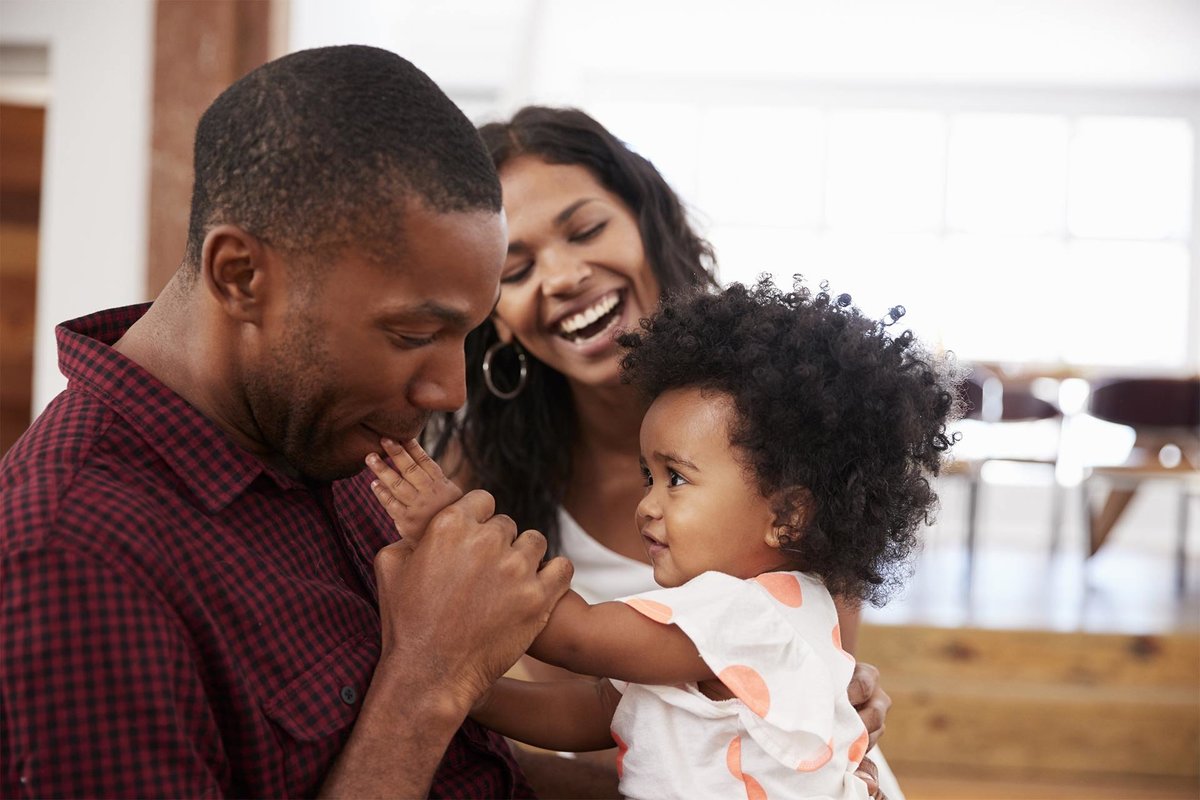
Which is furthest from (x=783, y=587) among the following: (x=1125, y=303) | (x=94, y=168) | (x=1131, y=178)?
(x=1131, y=178)

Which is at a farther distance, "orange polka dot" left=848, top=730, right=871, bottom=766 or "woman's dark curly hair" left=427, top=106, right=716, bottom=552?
"woman's dark curly hair" left=427, top=106, right=716, bottom=552

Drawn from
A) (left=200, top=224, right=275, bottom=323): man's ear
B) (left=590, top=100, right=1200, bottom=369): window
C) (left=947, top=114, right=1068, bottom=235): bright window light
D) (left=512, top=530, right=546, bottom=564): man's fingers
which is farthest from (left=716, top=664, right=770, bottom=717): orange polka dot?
(left=947, top=114, right=1068, bottom=235): bright window light

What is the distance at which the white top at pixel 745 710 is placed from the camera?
1241 millimetres

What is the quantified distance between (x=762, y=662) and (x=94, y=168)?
7.83ft

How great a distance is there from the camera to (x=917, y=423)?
1452 mm

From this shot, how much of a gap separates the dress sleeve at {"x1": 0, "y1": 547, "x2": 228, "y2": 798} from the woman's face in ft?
4.22

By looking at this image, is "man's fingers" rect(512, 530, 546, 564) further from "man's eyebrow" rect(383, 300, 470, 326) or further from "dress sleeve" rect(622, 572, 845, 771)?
"man's eyebrow" rect(383, 300, 470, 326)

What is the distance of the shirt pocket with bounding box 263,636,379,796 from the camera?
1021 mm

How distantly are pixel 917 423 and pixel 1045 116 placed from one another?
9.70 metres

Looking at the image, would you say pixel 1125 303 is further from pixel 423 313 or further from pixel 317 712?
pixel 317 712

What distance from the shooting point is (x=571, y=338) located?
7.07 ft

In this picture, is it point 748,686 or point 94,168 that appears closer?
point 748,686

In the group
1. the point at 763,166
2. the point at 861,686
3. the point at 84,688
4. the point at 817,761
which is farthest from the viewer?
the point at 763,166

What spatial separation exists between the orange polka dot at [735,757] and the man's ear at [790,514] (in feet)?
0.83
